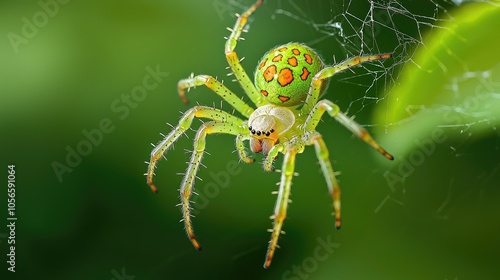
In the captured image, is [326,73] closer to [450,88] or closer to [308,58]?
[308,58]

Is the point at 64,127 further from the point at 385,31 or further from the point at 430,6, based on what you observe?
the point at 430,6

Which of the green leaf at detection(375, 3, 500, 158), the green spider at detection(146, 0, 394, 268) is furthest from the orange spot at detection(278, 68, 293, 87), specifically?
the green leaf at detection(375, 3, 500, 158)

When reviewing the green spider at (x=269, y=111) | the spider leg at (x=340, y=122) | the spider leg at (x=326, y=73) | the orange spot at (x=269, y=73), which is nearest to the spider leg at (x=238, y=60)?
the green spider at (x=269, y=111)

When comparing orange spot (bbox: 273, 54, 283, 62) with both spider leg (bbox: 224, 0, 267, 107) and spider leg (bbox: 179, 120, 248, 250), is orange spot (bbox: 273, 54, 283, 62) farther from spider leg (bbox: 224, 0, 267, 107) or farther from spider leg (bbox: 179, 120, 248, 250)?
spider leg (bbox: 179, 120, 248, 250)

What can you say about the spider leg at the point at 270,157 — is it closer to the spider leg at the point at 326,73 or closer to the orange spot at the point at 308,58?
the spider leg at the point at 326,73

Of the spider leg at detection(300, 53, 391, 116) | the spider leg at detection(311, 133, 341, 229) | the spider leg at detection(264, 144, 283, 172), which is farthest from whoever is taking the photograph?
the spider leg at detection(264, 144, 283, 172)

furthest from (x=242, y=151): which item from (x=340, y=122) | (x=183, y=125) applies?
(x=340, y=122)
